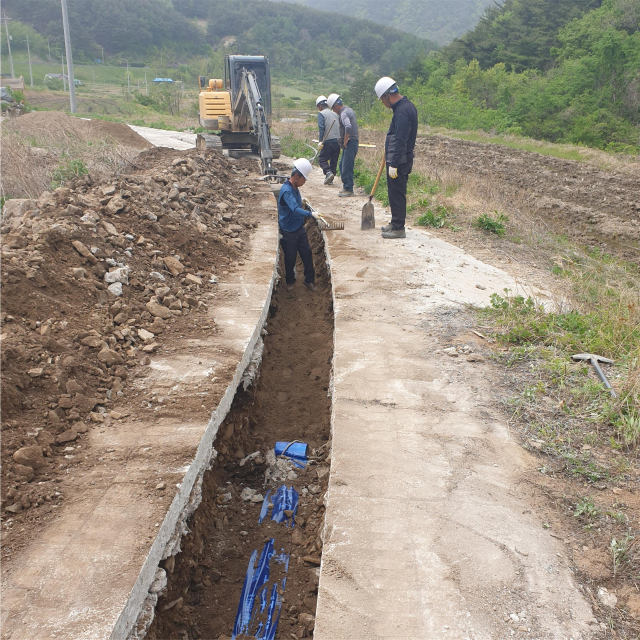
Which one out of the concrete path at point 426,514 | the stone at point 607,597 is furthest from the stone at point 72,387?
the stone at point 607,597

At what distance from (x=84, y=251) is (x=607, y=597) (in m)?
4.67

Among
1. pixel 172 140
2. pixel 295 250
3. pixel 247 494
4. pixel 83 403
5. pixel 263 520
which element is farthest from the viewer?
pixel 172 140

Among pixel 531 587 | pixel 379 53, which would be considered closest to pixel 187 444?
pixel 531 587

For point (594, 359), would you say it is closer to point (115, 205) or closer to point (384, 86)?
point (384, 86)

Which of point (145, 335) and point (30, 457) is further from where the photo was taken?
point (145, 335)

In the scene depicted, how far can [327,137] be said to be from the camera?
11523mm

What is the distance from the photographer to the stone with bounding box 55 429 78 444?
324 centimetres

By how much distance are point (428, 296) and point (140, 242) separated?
315cm

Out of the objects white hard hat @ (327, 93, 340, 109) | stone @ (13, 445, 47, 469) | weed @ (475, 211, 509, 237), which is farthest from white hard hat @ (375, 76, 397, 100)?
stone @ (13, 445, 47, 469)

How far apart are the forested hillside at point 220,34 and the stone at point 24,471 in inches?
2492

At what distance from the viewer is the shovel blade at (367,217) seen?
27.7ft

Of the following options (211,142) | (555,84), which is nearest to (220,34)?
(555,84)

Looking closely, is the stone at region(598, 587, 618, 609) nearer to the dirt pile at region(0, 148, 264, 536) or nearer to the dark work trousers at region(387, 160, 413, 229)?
the dirt pile at region(0, 148, 264, 536)

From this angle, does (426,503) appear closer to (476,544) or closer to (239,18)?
(476,544)
